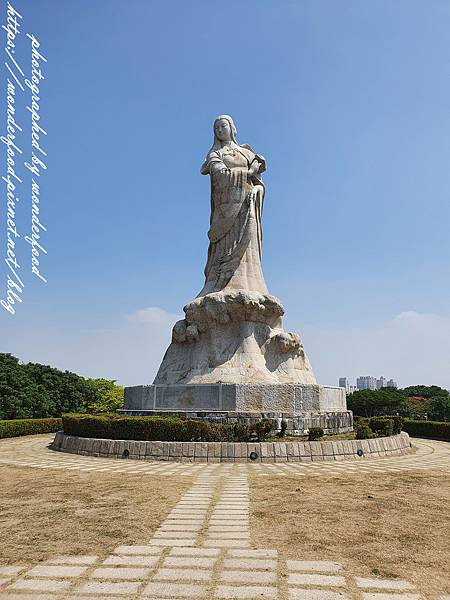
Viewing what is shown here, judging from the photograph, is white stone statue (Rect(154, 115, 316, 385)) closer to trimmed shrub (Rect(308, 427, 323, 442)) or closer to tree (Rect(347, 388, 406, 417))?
trimmed shrub (Rect(308, 427, 323, 442))

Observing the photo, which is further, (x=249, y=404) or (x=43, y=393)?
(x=43, y=393)

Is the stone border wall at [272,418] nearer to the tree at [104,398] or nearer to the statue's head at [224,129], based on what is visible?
the statue's head at [224,129]

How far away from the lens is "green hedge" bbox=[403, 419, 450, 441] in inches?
893

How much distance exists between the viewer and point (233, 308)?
17578 millimetres

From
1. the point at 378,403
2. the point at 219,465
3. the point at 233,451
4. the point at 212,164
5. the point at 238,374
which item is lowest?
the point at 219,465

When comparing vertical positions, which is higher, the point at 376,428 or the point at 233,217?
the point at 233,217

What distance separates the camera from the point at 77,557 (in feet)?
17.3

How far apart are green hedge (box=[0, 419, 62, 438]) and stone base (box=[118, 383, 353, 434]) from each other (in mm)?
7943

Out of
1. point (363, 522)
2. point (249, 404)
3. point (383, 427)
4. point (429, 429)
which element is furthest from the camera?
point (429, 429)

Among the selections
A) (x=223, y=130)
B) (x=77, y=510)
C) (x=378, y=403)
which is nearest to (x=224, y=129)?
(x=223, y=130)

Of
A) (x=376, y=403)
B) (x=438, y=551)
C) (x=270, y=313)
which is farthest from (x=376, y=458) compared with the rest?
(x=376, y=403)

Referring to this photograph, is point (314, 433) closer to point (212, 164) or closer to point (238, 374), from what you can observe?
point (238, 374)

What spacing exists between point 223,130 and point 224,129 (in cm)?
Result: 6

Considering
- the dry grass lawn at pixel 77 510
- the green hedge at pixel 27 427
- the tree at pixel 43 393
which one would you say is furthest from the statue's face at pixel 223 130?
the tree at pixel 43 393
